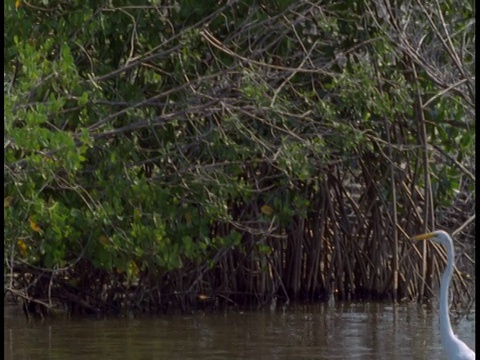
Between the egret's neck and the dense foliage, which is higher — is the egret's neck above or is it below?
below

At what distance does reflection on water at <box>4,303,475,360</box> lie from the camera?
1196 cm

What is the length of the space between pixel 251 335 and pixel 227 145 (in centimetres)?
182

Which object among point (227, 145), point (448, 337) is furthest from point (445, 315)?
point (227, 145)

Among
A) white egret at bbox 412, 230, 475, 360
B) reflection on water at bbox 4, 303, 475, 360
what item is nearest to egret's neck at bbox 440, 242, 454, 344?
white egret at bbox 412, 230, 475, 360

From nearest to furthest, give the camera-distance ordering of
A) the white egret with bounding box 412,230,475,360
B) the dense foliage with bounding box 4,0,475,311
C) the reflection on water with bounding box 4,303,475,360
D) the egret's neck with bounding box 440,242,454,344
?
1. the white egret with bounding box 412,230,475,360
2. the egret's neck with bounding box 440,242,454,344
3. the dense foliage with bounding box 4,0,475,311
4. the reflection on water with bounding box 4,303,475,360

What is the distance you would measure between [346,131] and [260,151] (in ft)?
2.52

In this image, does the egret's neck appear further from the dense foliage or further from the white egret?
the dense foliage

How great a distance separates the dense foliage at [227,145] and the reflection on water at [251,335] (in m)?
0.35

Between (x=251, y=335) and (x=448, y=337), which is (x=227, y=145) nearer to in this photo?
(x=251, y=335)

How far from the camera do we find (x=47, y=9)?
11922 millimetres

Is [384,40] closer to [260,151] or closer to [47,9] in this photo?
[260,151]

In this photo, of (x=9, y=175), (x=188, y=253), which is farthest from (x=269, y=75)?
(x=9, y=175)

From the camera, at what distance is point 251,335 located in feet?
42.7

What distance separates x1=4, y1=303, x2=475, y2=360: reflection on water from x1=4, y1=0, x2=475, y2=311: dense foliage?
355mm
